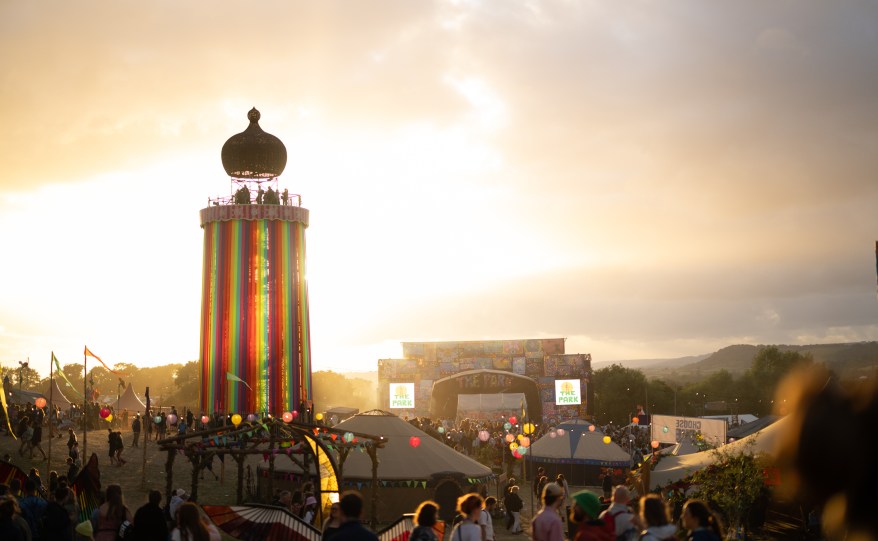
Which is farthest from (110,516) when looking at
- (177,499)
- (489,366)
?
(489,366)

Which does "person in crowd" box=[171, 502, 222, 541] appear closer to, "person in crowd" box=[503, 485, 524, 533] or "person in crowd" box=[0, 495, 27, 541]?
"person in crowd" box=[0, 495, 27, 541]

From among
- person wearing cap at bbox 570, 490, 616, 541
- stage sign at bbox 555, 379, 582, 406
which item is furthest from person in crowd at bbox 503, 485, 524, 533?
stage sign at bbox 555, 379, 582, 406

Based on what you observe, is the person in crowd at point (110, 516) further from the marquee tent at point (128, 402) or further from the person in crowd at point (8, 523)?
the marquee tent at point (128, 402)

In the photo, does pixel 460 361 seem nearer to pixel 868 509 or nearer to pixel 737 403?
pixel 737 403

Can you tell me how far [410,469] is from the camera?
2558 cm

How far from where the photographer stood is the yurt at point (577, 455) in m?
33.7

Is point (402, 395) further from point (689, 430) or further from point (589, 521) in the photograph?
point (589, 521)

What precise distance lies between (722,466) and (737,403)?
8711cm

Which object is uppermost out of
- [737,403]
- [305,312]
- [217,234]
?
[217,234]

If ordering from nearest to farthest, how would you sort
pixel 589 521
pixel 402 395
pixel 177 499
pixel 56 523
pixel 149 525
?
pixel 589 521 → pixel 149 525 → pixel 56 523 → pixel 177 499 → pixel 402 395

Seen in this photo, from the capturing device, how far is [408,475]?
1000 inches

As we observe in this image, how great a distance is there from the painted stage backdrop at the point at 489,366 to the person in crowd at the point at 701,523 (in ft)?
228

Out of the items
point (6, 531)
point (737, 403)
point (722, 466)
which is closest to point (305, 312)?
point (722, 466)

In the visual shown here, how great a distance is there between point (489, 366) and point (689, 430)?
4812cm
